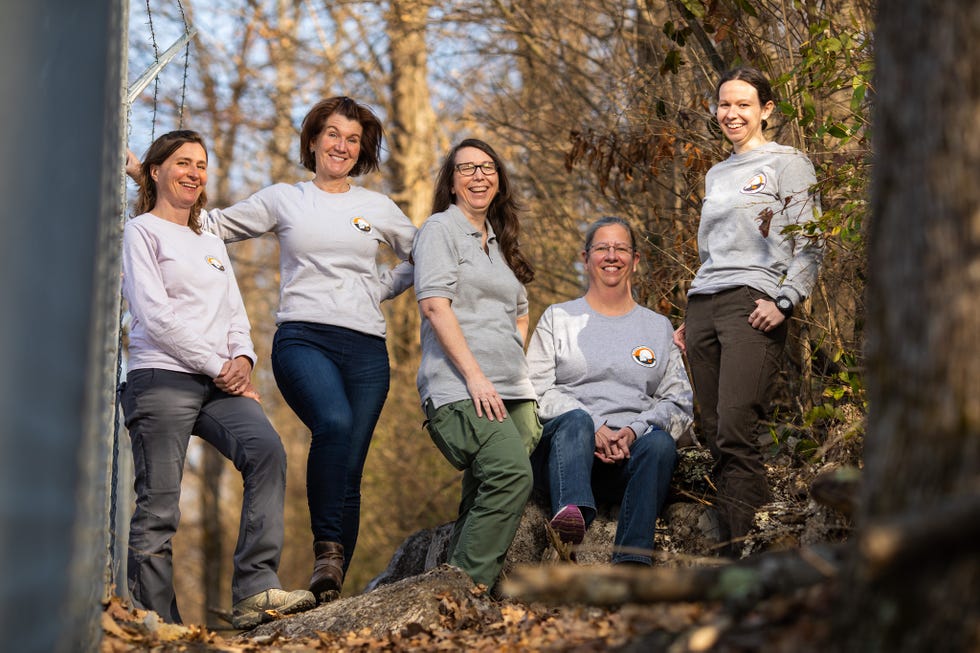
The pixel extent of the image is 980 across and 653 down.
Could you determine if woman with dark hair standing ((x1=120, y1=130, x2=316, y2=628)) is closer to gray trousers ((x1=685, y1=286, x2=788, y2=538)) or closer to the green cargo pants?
the green cargo pants

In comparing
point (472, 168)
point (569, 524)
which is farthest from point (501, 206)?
point (569, 524)

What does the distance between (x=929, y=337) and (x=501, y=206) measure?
3662mm

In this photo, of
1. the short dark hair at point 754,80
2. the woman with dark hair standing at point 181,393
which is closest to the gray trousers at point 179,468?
the woman with dark hair standing at point 181,393

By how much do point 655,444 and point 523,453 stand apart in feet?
2.30

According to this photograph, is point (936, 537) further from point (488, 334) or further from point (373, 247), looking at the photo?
point (373, 247)

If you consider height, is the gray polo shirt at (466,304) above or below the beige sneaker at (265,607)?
above

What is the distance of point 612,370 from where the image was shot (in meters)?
5.80

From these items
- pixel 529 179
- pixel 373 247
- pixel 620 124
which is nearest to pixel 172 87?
pixel 529 179

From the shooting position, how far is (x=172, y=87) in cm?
1575

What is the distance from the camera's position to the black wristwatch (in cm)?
515

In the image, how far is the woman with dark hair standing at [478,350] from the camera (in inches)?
202

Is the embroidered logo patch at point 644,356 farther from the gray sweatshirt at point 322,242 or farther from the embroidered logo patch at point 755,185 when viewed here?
the gray sweatshirt at point 322,242

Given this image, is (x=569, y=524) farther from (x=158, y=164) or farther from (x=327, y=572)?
(x=158, y=164)

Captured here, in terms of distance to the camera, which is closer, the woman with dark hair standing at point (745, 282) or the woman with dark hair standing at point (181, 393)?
the woman with dark hair standing at point (181, 393)
